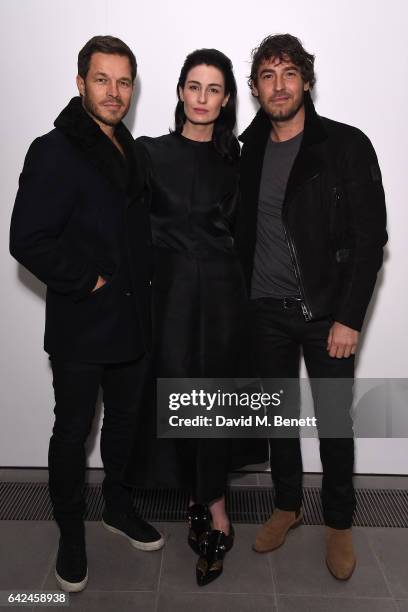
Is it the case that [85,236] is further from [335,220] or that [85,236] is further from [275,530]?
[275,530]

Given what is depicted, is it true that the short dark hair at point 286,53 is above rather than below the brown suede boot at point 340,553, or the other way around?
above

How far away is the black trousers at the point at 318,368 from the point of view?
2273 millimetres

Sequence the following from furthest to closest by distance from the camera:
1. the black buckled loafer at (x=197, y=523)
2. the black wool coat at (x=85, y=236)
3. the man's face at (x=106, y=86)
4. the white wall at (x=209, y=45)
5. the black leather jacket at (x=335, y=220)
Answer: the white wall at (x=209, y=45)
the black buckled loafer at (x=197, y=523)
the black leather jacket at (x=335, y=220)
the man's face at (x=106, y=86)
the black wool coat at (x=85, y=236)

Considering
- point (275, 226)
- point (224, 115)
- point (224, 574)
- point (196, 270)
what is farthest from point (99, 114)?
point (224, 574)

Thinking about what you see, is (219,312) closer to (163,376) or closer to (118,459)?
(163,376)

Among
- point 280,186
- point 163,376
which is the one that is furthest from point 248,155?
point 163,376

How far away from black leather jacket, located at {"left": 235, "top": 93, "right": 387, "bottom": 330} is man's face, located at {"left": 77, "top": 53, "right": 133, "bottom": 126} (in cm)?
66

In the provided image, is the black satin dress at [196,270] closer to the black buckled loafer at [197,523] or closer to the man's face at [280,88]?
the black buckled loafer at [197,523]

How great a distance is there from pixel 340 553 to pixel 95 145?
1.73 meters

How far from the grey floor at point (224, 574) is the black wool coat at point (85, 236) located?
832 mm

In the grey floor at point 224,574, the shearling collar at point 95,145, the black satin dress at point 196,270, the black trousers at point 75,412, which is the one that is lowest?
the grey floor at point 224,574

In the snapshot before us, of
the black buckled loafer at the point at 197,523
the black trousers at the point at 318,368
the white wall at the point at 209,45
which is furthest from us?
the white wall at the point at 209,45

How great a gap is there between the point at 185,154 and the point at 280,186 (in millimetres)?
372

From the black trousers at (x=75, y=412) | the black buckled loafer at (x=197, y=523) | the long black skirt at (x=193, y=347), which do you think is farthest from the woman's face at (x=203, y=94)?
the black buckled loafer at (x=197, y=523)
